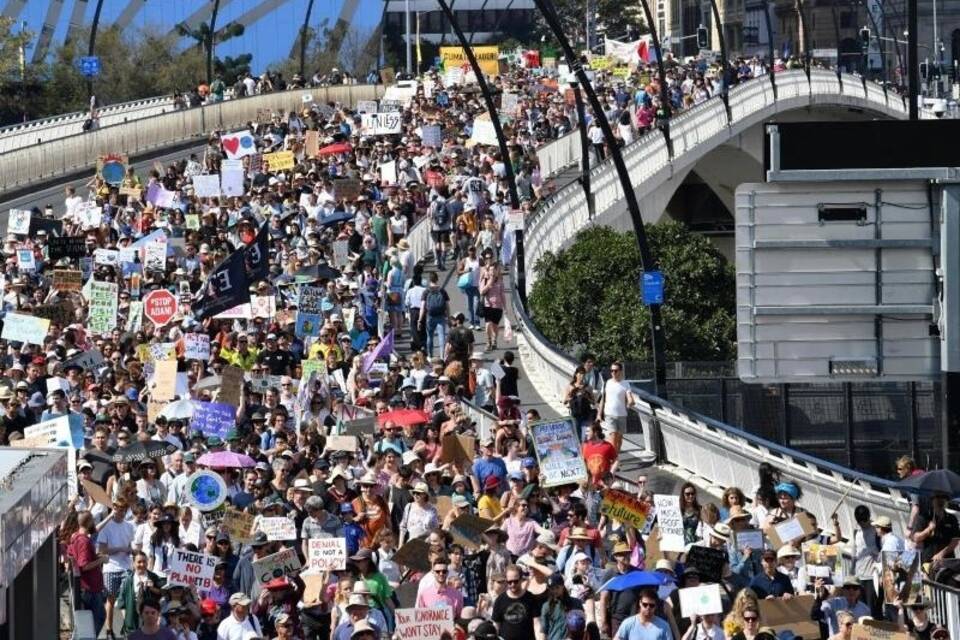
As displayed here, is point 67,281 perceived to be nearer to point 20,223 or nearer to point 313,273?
point 313,273

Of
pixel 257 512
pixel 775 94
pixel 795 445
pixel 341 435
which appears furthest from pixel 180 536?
pixel 775 94

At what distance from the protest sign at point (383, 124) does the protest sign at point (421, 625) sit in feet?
109

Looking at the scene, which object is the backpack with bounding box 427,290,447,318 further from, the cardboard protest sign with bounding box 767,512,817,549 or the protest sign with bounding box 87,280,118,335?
the cardboard protest sign with bounding box 767,512,817,549

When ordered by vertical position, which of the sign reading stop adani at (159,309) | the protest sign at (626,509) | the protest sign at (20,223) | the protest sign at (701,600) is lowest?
the protest sign at (701,600)

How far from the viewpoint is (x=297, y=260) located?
32.2 m

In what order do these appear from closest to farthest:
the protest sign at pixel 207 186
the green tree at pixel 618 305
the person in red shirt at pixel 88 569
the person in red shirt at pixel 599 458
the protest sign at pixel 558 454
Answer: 1. the person in red shirt at pixel 88 569
2. the protest sign at pixel 558 454
3. the person in red shirt at pixel 599 458
4. the protest sign at pixel 207 186
5. the green tree at pixel 618 305

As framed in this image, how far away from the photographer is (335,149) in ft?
151

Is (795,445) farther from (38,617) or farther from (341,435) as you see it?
(38,617)

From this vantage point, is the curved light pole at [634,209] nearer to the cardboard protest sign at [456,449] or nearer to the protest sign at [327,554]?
the cardboard protest sign at [456,449]

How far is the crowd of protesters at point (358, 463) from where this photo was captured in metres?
15.8

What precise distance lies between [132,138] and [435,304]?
1181 inches

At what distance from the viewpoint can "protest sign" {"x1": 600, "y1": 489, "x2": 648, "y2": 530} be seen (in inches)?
701

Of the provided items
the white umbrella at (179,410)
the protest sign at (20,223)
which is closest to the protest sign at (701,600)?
the white umbrella at (179,410)

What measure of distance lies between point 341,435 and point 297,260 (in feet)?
35.0
